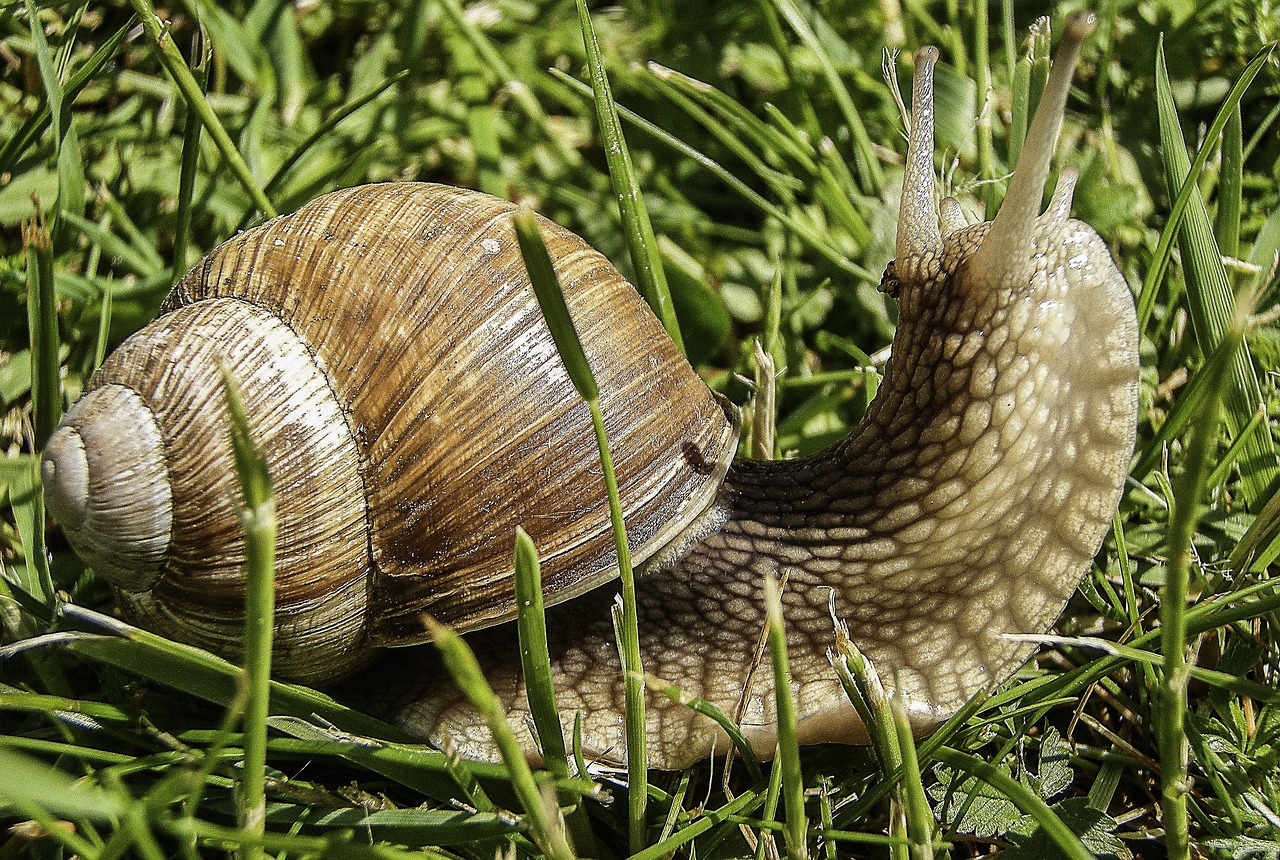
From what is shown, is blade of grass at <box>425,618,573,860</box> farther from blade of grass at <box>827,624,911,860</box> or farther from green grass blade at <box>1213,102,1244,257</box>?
green grass blade at <box>1213,102,1244,257</box>

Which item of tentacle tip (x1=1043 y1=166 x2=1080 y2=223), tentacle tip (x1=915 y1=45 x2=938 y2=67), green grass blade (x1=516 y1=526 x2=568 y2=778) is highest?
tentacle tip (x1=915 y1=45 x2=938 y2=67)

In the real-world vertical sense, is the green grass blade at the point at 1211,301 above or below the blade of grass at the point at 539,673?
above

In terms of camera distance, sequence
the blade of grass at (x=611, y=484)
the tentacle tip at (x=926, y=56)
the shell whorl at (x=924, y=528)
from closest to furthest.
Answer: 1. the blade of grass at (x=611, y=484)
2. the shell whorl at (x=924, y=528)
3. the tentacle tip at (x=926, y=56)

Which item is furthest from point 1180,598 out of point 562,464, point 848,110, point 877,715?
point 848,110

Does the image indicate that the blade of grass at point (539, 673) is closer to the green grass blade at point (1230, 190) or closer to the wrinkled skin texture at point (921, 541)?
the wrinkled skin texture at point (921, 541)

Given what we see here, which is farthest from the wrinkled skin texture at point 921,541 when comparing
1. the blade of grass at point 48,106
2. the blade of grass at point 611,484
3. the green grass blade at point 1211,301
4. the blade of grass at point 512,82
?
the blade of grass at point 48,106

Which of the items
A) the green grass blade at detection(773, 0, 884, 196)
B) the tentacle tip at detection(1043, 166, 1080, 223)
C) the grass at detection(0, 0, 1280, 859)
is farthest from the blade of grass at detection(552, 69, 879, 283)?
the tentacle tip at detection(1043, 166, 1080, 223)
